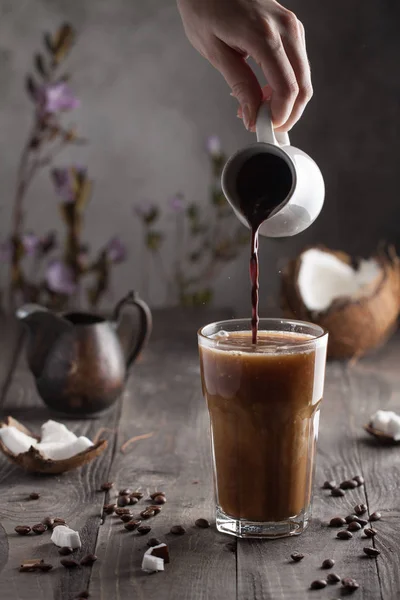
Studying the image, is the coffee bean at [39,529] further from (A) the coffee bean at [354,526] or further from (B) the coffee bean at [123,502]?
(A) the coffee bean at [354,526]

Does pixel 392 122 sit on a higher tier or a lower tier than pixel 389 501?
higher

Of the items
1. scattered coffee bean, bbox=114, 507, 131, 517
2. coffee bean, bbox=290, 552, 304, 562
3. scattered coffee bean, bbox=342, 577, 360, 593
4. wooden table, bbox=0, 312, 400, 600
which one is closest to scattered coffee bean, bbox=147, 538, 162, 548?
wooden table, bbox=0, 312, 400, 600

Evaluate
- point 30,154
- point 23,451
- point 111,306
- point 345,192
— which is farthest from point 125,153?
point 23,451

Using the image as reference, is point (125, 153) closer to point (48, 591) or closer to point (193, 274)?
point (193, 274)

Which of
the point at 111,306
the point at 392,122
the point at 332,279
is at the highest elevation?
the point at 392,122

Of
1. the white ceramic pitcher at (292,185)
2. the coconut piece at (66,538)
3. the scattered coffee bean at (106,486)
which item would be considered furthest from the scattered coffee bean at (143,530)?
the white ceramic pitcher at (292,185)

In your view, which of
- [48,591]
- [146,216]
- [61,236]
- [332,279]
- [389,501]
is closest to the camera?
[48,591]
